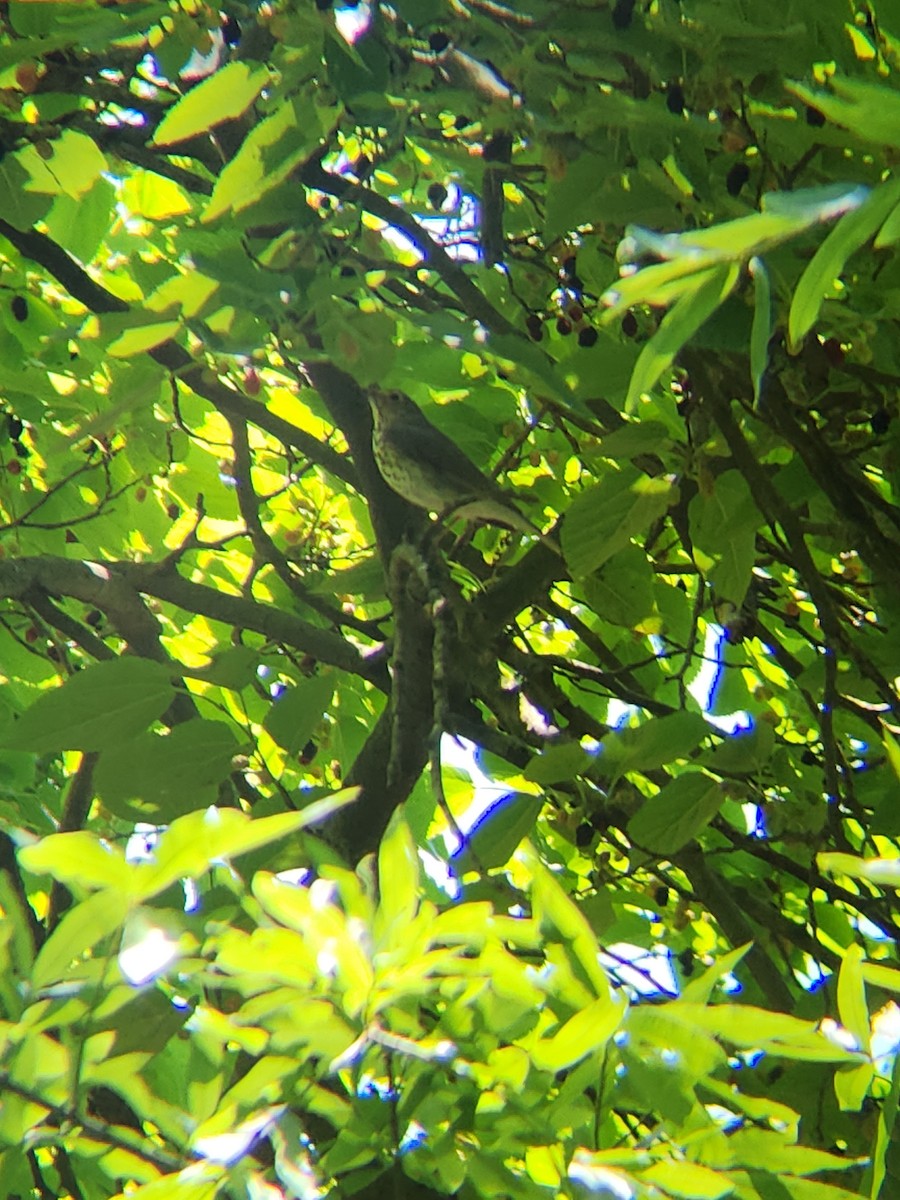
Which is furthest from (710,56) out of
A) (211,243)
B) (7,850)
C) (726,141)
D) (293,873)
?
(7,850)

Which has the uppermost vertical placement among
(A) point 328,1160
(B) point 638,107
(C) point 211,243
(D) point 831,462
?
(B) point 638,107

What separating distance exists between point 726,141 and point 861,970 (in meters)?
1.11

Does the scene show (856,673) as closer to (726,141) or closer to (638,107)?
(726,141)

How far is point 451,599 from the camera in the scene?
240 cm

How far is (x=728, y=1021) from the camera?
3.59 ft

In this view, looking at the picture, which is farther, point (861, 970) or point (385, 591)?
point (385, 591)

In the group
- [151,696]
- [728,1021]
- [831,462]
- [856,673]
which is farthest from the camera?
[856,673]

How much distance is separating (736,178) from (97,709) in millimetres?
1167

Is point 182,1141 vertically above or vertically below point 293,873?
above

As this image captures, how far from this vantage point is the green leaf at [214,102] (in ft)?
4.28

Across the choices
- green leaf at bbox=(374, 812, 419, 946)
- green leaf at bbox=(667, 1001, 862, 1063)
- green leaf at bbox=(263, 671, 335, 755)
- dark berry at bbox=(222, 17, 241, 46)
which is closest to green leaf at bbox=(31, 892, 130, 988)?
green leaf at bbox=(374, 812, 419, 946)

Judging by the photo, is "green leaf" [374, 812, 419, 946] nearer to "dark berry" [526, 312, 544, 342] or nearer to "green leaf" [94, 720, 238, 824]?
"green leaf" [94, 720, 238, 824]

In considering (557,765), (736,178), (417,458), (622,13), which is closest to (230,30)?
(622,13)

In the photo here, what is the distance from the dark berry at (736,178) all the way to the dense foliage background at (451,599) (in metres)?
0.03
